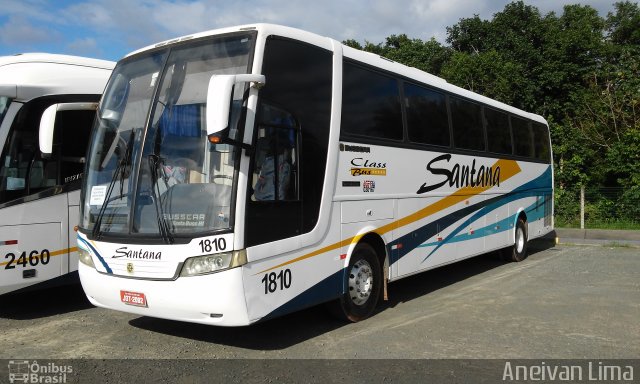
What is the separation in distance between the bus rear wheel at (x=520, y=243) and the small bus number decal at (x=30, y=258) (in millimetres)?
9330

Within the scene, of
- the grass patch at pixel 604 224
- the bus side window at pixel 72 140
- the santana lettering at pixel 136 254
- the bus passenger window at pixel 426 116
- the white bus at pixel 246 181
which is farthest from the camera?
the grass patch at pixel 604 224

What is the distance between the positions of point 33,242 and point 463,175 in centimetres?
669

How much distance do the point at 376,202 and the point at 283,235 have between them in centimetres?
201

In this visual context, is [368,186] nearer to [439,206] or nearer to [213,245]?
[439,206]

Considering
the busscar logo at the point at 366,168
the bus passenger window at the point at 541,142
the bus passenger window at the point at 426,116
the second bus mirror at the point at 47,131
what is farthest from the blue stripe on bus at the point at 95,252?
the bus passenger window at the point at 541,142

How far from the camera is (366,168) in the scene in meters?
7.04

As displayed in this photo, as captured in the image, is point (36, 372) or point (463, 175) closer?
point (36, 372)

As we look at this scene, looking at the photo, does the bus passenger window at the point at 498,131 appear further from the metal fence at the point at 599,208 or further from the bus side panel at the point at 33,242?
the metal fence at the point at 599,208

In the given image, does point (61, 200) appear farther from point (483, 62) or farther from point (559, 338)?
point (483, 62)

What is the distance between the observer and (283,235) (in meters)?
5.59

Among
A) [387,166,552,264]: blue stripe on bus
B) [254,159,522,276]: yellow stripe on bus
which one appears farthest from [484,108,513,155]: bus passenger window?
[387,166,552,264]: blue stripe on bus

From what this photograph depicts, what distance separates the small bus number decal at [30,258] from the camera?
6.67 meters

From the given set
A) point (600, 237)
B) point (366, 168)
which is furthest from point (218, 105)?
point (600, 237)

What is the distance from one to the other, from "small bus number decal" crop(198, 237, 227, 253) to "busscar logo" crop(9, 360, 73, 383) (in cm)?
170
